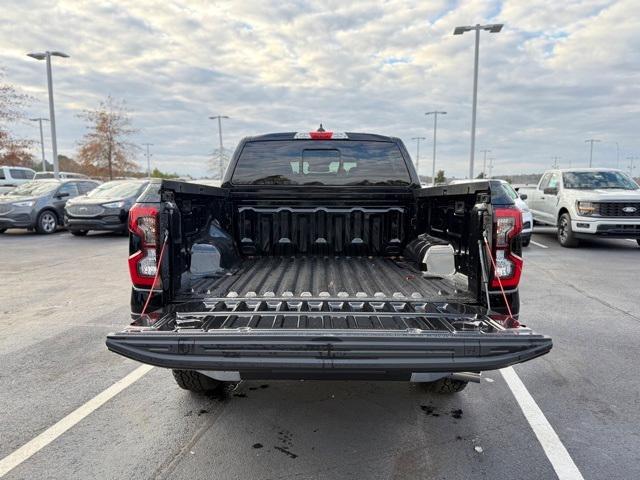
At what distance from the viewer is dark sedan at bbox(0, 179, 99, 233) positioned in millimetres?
13609

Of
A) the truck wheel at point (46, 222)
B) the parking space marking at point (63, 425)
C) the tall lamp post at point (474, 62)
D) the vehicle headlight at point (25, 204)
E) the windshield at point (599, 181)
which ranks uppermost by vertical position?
the tall lamp post at point (474, 62)

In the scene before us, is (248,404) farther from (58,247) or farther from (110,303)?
(58,247)

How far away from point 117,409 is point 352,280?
6.60ft

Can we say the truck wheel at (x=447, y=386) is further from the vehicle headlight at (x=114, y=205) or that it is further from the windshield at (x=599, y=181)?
the vehicle headlight at (x=114, y=205)

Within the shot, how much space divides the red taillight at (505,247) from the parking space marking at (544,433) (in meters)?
1.02

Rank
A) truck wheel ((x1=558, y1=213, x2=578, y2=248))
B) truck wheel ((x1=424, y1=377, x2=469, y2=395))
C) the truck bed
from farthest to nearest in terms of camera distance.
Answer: truck wheel ((x1=558, y1=213, x2=578, y2=248)), truck wheel ((x1=424, y1=377, x2=469, y2=395)), the truck bed

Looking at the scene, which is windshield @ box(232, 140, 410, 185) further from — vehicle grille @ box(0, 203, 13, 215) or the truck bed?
vehicle grille @ box(0, 203, 13, 215)

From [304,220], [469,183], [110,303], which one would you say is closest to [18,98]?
[110,303]

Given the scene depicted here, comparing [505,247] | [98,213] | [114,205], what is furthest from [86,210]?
[505,247]

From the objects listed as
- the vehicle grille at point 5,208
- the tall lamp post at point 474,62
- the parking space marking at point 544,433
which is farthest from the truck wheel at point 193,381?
the tall lamp post at point 474,62

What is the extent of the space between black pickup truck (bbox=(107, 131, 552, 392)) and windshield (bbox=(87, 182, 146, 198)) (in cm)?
1065

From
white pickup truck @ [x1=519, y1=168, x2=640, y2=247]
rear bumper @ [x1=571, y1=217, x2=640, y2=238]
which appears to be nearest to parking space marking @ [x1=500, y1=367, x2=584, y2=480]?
rear bumper @ [x1=571, y1=217, x2=640, y2=238]

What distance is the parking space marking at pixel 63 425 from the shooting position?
2613mm

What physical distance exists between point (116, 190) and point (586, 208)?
13500mm
